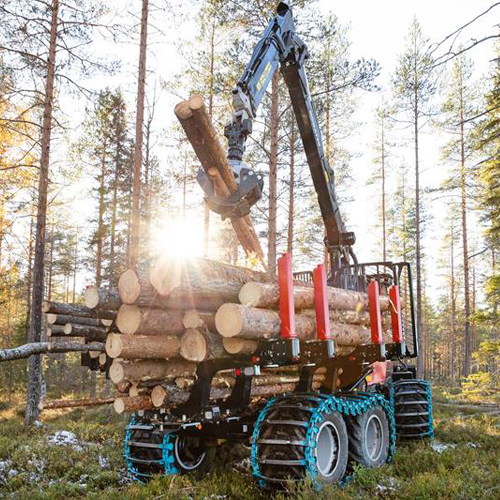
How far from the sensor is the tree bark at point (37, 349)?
6263mm

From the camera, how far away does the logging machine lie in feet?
17.7

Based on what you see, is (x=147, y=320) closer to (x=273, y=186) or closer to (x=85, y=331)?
(x=85, y=331)

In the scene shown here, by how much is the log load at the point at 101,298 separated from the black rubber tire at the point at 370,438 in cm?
383

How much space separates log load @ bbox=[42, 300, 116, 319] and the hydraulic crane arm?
Result: 1.99 m

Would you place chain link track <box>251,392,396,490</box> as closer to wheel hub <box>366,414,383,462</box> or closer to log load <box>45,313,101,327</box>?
wheel hub <box>366,414,383,462</box>

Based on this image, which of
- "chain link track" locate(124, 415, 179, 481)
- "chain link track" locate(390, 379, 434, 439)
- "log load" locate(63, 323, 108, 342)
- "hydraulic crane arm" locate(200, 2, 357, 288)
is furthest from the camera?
"chain link track" locate(390, 379, 434, 439)

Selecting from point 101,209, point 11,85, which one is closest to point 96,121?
point 101,209

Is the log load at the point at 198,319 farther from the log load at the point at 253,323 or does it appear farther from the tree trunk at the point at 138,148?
the tree trunk at the point at 138,148

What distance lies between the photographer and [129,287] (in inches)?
199

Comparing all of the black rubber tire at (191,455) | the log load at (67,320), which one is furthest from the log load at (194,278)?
the black rubber tire at (191,455)

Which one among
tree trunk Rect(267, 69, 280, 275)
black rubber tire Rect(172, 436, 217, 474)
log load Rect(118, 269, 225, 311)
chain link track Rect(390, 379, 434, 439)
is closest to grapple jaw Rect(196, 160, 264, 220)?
log load Rect(118, 269, 225, 311)

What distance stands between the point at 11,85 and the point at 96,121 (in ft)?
30.6

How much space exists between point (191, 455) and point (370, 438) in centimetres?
281

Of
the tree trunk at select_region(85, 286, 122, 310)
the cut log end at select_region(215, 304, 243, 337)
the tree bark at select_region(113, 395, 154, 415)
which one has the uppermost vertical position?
the tree trunk at select_region(85, 286, 122, 310)
